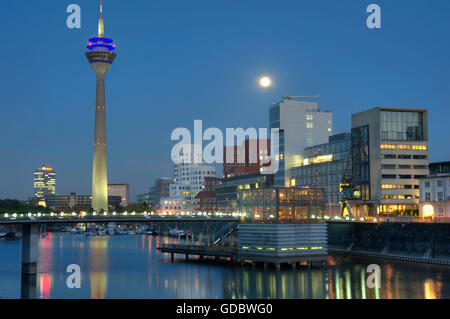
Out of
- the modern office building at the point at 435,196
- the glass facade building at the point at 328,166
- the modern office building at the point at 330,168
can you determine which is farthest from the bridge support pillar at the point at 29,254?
the glass facade building at the point at 328,166

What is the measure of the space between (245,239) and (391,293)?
4046 cm

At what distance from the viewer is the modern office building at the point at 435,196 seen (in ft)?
430

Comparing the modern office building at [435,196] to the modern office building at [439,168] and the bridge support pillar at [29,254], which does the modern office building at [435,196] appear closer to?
the modern office building at [439,168]

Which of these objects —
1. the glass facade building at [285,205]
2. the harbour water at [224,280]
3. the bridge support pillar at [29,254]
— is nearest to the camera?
the harbour water at [224,280]

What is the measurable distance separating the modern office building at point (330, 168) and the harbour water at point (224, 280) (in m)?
54.5

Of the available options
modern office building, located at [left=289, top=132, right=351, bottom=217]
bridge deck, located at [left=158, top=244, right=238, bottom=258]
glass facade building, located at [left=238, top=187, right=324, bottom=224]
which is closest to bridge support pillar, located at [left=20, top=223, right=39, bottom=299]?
bridge deck, located at [left=158, top=244, right=238, bottom=258]

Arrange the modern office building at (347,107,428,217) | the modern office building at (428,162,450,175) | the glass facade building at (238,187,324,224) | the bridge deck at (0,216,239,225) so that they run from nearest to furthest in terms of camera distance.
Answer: the bridge deck at (0,216,239,225) < the glass facade building at (238,187,324,224) < the modern office building at (347,107,428,217) < the modern office building at (428,162,450,175)

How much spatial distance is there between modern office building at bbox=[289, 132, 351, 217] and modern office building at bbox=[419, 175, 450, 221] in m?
29.6

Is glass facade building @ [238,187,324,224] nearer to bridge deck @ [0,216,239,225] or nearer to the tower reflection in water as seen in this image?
bridge deck @ [0,216,239,225]

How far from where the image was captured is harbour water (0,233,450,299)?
77.8 m

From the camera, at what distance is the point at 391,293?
250 feet
